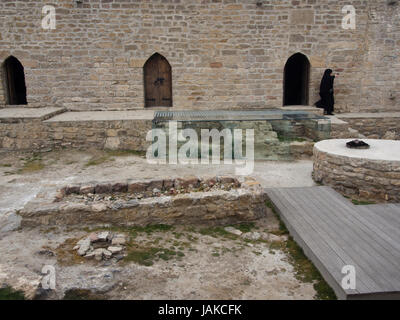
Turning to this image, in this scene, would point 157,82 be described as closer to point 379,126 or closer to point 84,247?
point 379,126

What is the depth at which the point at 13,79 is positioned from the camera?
457 inches

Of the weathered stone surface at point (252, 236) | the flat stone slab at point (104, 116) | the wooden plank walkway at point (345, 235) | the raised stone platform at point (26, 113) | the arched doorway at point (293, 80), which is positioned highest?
the arched doorway at point (293, 80)

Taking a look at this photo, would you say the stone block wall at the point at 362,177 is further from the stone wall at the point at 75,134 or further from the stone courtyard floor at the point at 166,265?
the stone wall at the point at 75,134

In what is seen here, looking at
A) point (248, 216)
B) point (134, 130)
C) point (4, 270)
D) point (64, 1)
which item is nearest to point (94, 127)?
point (134, 130)

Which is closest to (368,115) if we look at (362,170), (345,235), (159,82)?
(362,170)

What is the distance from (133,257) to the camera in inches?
171

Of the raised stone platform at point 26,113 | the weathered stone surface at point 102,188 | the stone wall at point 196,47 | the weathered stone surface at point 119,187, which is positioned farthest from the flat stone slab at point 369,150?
the raised stone platform at point 26,113

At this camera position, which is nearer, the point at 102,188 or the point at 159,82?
the point at 102,188

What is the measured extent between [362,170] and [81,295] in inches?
191

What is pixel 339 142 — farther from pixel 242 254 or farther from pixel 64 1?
pixel 64 1

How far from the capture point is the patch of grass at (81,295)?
3559 mm

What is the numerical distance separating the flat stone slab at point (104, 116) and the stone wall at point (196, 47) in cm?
52

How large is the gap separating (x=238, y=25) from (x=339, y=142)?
530 cm

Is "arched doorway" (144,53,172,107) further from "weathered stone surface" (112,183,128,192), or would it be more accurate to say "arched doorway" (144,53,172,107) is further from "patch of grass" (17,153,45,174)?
"weathered stone surface" (112,183,128,192)
